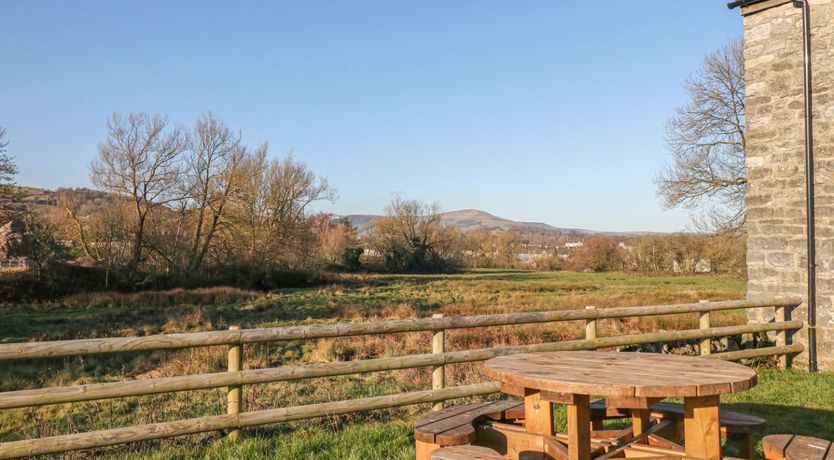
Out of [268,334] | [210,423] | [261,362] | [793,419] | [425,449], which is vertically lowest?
[261,362]

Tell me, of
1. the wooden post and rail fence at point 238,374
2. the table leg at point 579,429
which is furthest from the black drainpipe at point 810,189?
the table leg at point 579,429

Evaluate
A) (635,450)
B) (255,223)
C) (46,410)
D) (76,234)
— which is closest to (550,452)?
(635,450)

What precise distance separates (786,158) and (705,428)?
6.57 meters

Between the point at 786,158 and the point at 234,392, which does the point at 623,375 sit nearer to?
the point at 234,392

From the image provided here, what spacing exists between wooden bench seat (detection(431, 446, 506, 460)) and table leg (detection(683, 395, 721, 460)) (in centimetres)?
99

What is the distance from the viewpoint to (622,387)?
2.90 meters

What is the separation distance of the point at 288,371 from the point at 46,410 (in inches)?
208

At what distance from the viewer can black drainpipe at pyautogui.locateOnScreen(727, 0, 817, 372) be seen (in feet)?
25.7

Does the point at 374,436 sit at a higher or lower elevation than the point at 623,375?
lower

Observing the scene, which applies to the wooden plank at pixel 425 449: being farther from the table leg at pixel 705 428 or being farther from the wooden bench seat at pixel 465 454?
the table leg at pixel 705 428

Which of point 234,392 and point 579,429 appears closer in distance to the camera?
point 579,429

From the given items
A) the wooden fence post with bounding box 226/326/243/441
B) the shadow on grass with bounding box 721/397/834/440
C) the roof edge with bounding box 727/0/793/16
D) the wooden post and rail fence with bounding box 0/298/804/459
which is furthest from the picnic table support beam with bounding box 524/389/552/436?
the roof edge with bounding box 727/0/793/16

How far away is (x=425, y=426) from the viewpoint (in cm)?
385

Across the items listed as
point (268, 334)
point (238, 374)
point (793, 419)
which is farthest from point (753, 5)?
point (238, 374)
